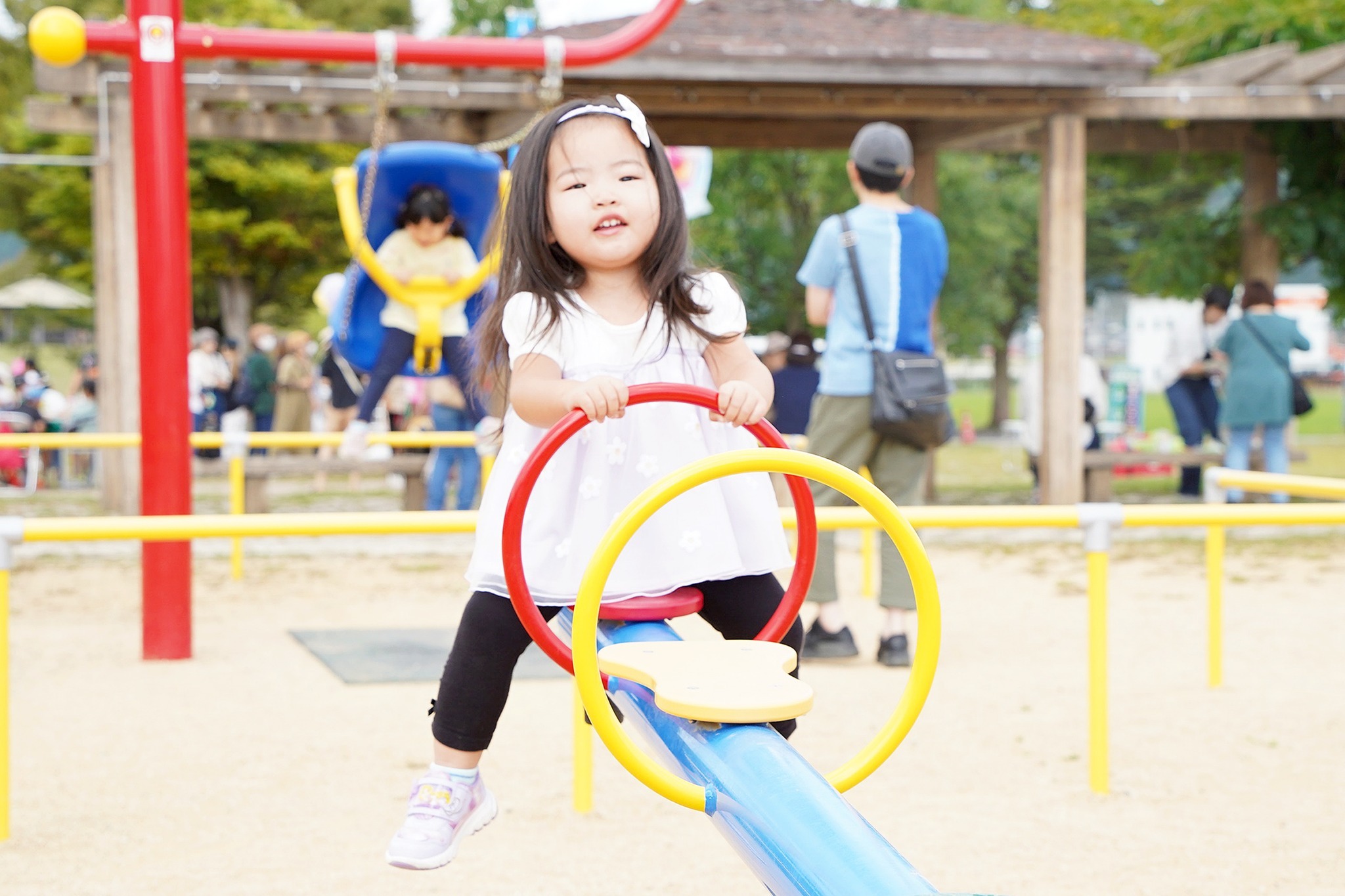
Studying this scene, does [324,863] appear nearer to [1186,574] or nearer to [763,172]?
[1186,574]

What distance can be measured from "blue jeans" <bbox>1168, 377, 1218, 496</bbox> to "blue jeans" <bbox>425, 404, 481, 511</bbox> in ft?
18.2

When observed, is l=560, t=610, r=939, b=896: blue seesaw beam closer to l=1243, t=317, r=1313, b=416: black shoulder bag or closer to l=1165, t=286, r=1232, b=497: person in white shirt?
l=1243, t=317, r=1313, b=416: black shoulder bag

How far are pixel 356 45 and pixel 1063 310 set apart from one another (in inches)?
246

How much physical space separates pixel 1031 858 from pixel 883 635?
198cm

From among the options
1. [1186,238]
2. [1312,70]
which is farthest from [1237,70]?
[1186,238]

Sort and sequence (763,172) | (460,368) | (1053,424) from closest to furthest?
1. (460,368)
2. (1053,424)
3. (763,172)

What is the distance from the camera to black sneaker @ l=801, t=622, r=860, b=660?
5.21 metres

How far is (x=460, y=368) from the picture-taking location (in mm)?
6418

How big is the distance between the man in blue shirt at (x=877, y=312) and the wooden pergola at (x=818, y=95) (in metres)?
4.63

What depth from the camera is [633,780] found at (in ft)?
12.3

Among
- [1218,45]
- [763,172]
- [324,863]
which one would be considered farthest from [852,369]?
[763,172]

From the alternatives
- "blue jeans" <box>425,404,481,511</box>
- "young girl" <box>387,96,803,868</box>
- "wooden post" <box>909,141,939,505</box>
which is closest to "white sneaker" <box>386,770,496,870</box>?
"young girl" <box>387,96,803,868</box>

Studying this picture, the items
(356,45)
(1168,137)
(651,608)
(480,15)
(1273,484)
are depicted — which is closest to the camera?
(651,608)

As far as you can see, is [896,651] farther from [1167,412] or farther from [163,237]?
[1167,412]
